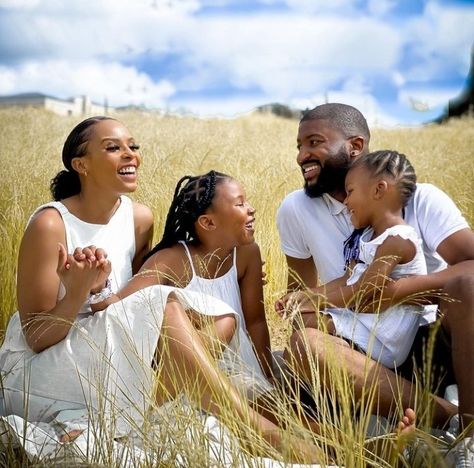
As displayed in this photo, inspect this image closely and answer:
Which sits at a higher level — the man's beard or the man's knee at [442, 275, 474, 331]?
the man's beard

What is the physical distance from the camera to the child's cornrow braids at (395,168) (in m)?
3.03

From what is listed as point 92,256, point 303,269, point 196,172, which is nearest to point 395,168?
point 303,269

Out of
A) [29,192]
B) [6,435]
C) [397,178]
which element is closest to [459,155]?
[29,192]

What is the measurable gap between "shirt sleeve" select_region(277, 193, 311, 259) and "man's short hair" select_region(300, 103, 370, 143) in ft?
1.16

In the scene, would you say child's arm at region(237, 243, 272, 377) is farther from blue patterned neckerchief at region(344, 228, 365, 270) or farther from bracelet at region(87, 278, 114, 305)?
bracelet at region(87, 278, 114, 305)

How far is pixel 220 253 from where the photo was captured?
127 inches

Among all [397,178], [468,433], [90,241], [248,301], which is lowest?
[468,433]

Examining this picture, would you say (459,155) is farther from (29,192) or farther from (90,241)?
(90,241)

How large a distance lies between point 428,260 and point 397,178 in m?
0.40

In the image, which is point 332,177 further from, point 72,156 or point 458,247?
point 72,156

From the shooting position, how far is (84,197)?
3.18 metres

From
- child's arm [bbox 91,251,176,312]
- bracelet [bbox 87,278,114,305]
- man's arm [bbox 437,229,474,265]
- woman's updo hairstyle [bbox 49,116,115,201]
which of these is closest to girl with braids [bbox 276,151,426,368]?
man's arm [bbox 437,229,474,265]

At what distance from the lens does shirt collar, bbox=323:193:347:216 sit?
333 cm

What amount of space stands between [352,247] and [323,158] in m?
0.42
